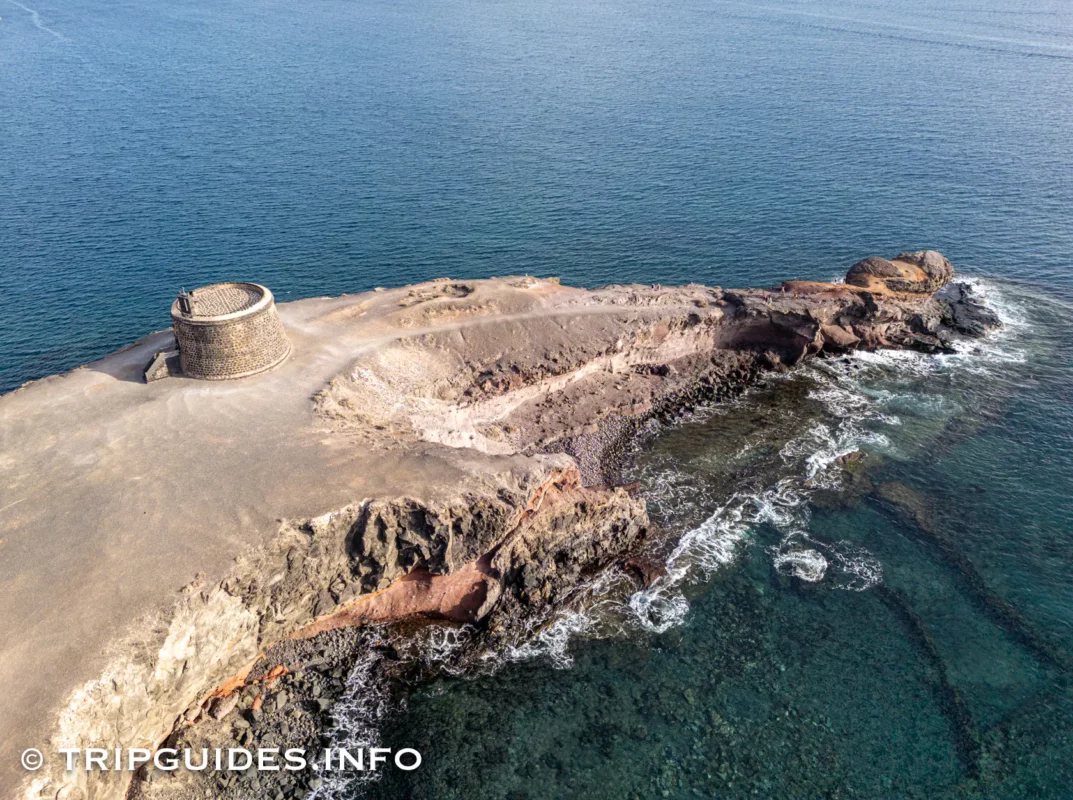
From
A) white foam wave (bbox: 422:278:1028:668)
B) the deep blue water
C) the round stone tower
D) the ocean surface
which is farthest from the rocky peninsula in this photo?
the deep blue water

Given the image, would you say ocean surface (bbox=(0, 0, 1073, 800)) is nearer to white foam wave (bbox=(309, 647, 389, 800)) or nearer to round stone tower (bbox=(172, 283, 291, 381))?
white foam wave (bbox=(309, 647, 389, 800))

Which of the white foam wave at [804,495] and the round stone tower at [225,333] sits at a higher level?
the round stone tower at [225,333]

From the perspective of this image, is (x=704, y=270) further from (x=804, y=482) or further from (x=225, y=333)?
(x=225, y=333)

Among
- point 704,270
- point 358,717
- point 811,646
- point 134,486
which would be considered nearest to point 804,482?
point 811,646

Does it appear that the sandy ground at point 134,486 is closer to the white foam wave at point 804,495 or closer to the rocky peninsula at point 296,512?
the rocky peninsula at point 296,512

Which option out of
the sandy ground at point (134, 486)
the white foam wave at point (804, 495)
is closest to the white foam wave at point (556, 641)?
the white foam wave at point (804, 495)

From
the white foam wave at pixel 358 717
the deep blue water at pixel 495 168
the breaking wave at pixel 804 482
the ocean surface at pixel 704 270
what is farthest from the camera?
the deep blue water at pixel 495 168

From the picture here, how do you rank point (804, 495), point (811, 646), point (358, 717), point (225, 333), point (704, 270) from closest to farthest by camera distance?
1. point (358, 717)
2. point (811, 646)
3. point (225, 333)
4. point (804, 495)
5. point (704, 270)
